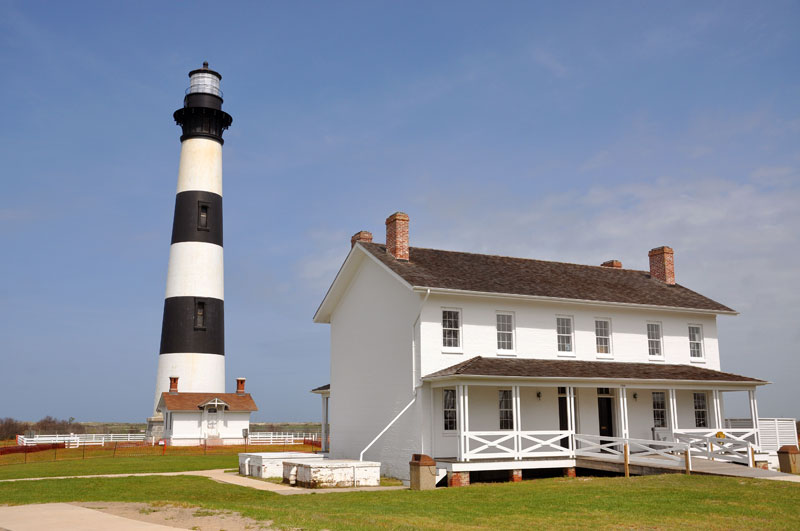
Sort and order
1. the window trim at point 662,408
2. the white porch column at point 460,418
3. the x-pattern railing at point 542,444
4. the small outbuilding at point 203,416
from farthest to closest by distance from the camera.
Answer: the small outbuilding at point 203,416, the window trim at point 662,408, the x-pattern railing at point 542,444, the white porch column at point 460,418

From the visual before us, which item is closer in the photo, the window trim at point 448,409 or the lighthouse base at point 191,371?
the window trim at point 448,409

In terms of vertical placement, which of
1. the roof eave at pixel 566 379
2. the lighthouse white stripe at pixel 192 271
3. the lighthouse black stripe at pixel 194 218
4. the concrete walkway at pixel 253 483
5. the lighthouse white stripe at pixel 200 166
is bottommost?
the concrete walkway at pixel 253 483

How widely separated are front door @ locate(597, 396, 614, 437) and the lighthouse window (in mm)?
24467

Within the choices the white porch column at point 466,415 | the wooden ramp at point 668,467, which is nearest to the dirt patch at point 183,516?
the white porch column at point 466,415

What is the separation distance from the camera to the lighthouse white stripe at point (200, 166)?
1608 inches

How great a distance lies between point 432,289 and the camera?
21875mm

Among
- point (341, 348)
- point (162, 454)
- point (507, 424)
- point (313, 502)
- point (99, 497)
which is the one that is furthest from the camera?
point (162, 454)

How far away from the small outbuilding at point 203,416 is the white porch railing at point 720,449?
2689 cm

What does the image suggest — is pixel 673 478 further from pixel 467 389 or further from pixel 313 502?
pixel 313 502

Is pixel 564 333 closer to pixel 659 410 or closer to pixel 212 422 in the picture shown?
pixel 659 410

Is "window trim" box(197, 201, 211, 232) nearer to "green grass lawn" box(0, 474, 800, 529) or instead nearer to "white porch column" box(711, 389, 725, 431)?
"green grass lawn" box(0, 474, 800, 529)

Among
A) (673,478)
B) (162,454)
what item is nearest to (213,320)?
(162,454)

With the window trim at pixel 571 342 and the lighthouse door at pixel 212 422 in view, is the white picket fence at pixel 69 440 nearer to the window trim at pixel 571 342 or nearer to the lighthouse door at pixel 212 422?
the lighthouse door at pixel 212 422

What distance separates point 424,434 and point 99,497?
30.1 feet
